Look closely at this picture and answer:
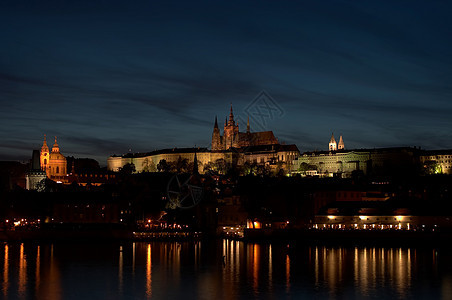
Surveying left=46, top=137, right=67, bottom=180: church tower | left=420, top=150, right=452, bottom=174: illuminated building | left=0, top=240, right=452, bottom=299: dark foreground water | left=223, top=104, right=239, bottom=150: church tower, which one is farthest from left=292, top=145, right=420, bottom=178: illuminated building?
left=0, top=240, right=452, bottom=299: dark foreground water

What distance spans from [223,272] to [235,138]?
5374 inches

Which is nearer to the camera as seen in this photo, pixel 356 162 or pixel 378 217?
pixel 378 217

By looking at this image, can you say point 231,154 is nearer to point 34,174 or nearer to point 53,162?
point 53,162

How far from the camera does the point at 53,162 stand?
477ft

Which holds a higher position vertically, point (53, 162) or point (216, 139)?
point (216, 139)

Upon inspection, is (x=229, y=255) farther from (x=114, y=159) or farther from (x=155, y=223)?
(x=114, y=159)

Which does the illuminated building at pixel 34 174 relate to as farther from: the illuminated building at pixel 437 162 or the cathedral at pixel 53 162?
the illuminated building at pixel 437 162

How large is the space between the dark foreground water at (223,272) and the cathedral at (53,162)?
8787cm

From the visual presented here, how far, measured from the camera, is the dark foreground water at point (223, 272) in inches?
1380

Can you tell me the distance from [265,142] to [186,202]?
9779 cm

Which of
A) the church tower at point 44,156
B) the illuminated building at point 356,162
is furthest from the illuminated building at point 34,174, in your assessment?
the illuminated building at point 356,162

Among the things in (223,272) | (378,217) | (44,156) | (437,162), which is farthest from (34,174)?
(223,272)

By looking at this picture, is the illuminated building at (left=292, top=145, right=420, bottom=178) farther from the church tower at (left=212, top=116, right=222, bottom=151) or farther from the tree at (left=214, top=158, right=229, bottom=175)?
the church tower at (left=212, top=116, right=222, bottom=151)

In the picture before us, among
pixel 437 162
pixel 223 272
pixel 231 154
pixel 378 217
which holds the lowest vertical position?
pixel 223 272
